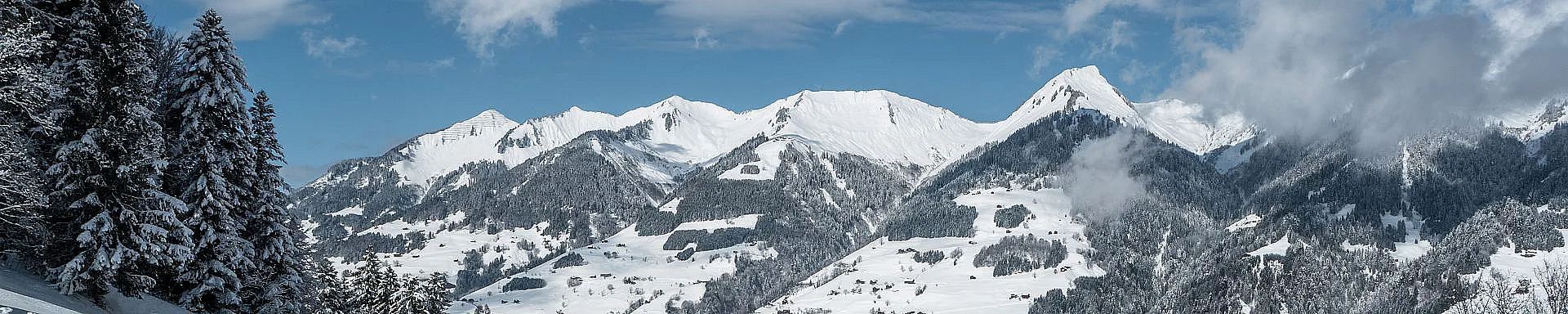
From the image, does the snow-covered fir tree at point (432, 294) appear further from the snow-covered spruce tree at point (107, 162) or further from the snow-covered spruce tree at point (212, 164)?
the snow-covered spruce tree at point (107, 162)

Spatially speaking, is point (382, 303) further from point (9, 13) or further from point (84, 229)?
point (9, 13)

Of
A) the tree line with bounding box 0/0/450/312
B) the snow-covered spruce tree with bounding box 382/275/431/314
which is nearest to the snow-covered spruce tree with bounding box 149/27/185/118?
the tree line with bounding box 0/0/450/312

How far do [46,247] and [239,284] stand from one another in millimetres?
8212

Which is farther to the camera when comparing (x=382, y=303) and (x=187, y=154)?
(x=382, y=303)

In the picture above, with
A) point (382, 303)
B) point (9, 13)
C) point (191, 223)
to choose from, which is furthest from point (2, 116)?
point (382, 303)

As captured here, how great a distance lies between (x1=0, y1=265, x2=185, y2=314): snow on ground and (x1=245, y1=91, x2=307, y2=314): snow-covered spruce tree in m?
5.31

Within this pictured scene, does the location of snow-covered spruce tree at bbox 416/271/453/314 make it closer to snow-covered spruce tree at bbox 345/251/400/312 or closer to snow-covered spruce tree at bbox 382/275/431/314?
snow-covered spruce tree at bbox 382/275/431/314

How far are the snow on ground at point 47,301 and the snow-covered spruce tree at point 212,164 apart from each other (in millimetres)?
2359

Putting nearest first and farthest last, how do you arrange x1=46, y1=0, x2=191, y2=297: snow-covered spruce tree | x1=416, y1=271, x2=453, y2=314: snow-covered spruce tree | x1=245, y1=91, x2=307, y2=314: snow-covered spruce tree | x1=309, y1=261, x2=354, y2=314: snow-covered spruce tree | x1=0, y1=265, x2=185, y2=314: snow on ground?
1. x1=0, y1=265, x2=185, y2=314: snow on ground
2. x1=46, y1=0, x2=191, y2=297: snow-covered spruce tree
3. x1=245, y1=91, x2=307, y2=314: snow-covered spruce tree
4. x1=309, y1=261, x2=354, y2=314: snow-covered spruce tree
5. x1=416, y1=271, x2=453, y2=314: snow-covered spruce tree

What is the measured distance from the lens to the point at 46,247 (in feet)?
128

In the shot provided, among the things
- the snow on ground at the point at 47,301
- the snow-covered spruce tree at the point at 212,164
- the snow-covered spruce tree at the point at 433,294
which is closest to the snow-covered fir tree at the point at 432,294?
the snow-covered spruce tree at the point at 433,294

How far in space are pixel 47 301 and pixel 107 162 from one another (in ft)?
18.0

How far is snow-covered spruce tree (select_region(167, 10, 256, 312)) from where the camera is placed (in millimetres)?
44750

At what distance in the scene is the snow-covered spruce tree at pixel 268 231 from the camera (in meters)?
48.0
